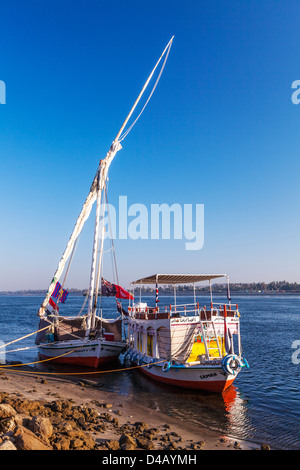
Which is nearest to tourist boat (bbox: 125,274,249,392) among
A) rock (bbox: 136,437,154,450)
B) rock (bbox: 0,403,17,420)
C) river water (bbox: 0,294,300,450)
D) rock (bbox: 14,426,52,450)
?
river water (bbox: 0,294,300,450)

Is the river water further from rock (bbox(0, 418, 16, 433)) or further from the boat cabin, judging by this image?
rock (bbox(0, 418, 16, 433))

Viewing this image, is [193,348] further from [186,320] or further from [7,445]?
[7,445]

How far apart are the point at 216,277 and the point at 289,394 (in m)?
10.1

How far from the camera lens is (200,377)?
21.0 metres

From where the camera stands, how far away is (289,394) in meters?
22.7

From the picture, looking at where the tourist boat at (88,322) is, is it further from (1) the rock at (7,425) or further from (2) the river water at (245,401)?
(1) the rock at (7,425)

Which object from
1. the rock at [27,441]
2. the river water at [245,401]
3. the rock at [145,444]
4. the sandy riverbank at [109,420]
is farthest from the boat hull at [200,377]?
the rock at [27,441]

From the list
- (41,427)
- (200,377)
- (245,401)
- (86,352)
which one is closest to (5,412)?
(41,427)

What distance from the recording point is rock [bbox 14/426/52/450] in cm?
893

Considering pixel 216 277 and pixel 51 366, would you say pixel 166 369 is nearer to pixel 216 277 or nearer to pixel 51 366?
pixel 216 277

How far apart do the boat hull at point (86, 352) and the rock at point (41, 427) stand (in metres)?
16.6

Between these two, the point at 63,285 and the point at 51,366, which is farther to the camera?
the point at 63,285

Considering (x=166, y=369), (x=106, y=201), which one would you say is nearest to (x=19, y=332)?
(x=106, y=201)
